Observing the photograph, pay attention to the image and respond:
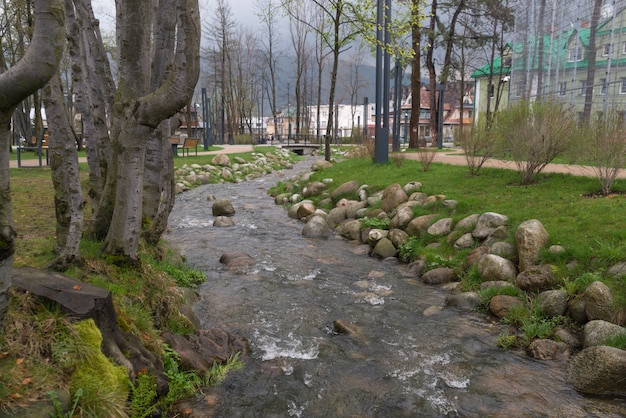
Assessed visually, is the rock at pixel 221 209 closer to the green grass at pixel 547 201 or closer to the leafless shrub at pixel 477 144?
the green grass at pixel 547 201

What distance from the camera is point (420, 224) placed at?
8594 mm

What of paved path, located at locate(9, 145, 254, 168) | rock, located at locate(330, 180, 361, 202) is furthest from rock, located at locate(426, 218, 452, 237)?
paved path, located at locate(9, 145, 254, 168)

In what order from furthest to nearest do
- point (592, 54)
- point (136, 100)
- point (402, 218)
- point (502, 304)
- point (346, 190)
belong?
point (592, 54), point (346, 190), point (402, 218), point (502, 304), point (136, 100)

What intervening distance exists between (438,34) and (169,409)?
2505 centimetres

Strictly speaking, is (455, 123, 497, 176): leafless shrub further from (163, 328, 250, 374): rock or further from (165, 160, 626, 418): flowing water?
(163, 328, 250, 374): rock

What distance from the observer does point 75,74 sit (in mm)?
5688

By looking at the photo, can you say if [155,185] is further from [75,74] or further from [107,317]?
[107,317]

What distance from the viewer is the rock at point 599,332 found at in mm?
4414

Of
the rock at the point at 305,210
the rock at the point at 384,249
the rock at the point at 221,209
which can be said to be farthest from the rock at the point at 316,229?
the rock at the point at 221,209

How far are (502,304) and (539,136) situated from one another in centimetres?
452

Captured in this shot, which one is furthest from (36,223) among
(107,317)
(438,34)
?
(438,34)

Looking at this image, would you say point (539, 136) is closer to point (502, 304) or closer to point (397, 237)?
point (397, 237)

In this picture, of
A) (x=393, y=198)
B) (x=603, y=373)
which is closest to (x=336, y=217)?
(x=393, y=198)

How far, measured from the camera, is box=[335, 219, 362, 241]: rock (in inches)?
379
